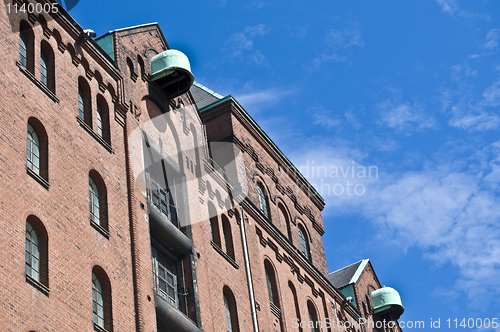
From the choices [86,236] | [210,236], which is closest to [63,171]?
[86,236]

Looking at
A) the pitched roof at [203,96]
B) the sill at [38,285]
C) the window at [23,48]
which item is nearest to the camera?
the sill at [38,285]

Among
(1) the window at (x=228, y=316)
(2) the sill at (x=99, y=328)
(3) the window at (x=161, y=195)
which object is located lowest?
(2) the sill at (x=99, y=328)

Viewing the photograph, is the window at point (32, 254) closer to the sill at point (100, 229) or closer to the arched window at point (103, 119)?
the sill at point (100, 229)

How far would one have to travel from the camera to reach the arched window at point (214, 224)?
32812 mm

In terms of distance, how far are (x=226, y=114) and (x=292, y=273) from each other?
7.81 m

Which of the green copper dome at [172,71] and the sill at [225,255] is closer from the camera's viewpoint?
the sill at [225,255]

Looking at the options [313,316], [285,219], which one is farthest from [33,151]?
[285,219]

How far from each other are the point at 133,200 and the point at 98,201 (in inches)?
62.0

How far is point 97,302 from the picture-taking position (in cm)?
2323

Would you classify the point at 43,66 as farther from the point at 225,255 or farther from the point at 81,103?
the point at 225,255

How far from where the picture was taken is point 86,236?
23.6 m

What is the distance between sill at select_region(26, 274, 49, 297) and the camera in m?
20.6

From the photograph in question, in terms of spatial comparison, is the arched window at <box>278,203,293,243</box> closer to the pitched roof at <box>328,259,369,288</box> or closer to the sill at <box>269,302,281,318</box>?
the sill at <box>269,302,281,318</box>

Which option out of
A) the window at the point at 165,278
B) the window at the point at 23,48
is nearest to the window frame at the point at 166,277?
the window at the point at 165,278
